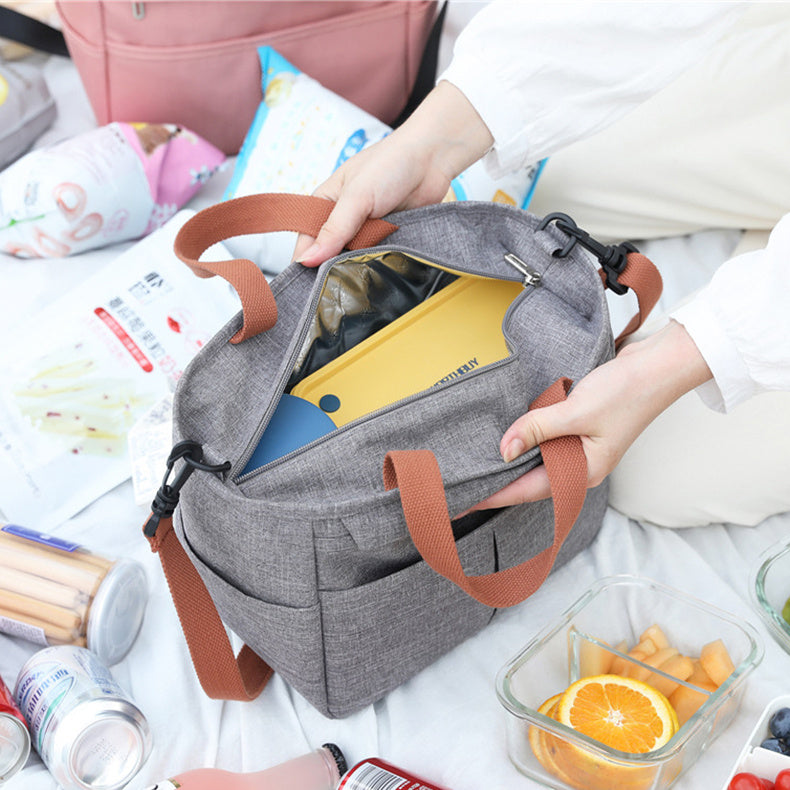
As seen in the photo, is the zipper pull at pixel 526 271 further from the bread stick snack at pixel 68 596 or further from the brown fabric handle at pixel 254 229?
the bread stick snack at pixel 68 596

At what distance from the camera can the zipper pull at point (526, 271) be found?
77cm

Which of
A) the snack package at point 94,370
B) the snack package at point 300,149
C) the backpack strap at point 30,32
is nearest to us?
the snack package at point 94,370

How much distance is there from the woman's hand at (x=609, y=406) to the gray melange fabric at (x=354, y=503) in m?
0.02

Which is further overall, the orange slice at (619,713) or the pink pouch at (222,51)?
the pink pouch at (222,51)

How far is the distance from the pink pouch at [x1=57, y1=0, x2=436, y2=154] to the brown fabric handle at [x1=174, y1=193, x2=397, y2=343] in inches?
21.1

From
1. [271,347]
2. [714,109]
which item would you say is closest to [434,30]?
[714,109]

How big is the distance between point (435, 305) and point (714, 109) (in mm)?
470

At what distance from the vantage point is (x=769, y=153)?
990mm

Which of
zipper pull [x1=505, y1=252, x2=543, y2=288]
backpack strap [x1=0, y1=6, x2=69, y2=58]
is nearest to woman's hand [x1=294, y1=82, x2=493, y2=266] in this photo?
zipper pull [x1=505, y1=252, x2=543, y2=288]

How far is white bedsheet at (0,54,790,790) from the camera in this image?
684 mm

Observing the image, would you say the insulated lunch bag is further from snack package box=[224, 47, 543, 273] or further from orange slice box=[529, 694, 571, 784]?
snack package box=[224, 47, 543, 273]

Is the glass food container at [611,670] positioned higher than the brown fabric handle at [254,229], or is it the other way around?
the brown fabric handle at [254,229]

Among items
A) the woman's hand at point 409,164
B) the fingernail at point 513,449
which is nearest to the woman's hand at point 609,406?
the fingernail at point 513,449

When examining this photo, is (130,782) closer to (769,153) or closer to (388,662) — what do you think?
(388,662)
